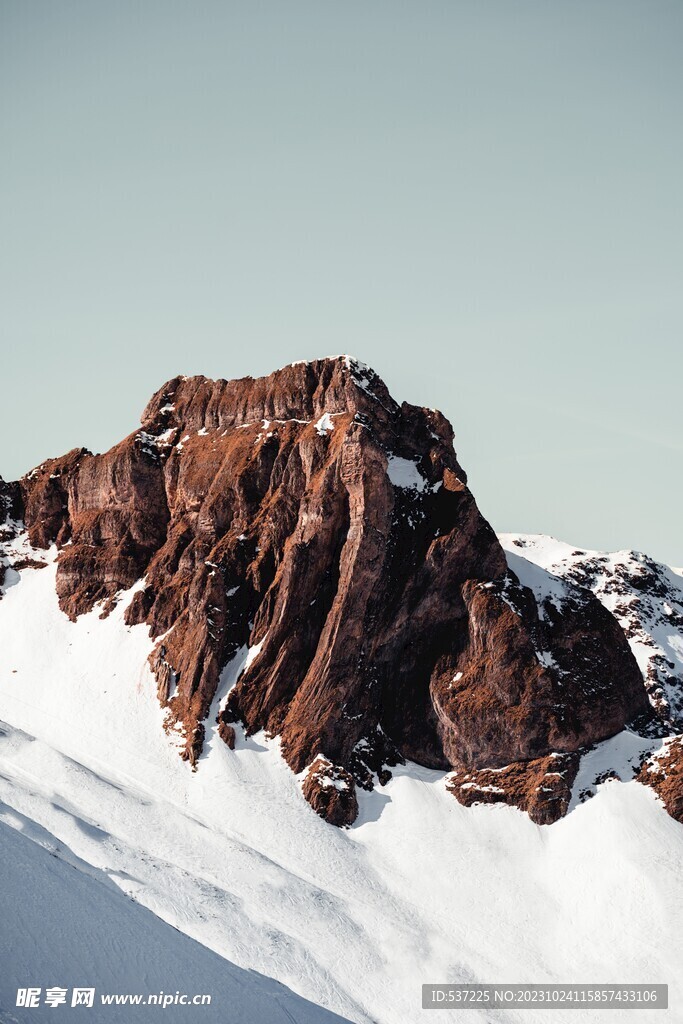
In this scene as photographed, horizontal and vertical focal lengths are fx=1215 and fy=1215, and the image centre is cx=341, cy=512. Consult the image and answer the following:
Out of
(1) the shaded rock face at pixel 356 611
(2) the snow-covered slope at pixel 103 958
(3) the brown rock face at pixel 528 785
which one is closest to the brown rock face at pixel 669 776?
(1) the shaded rock face at pixel 356 611

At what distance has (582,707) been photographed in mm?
104250

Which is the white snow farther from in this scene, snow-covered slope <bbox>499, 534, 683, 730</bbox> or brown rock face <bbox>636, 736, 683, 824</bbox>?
brown rock face <bbox>636, 736, 683, 824</bbox>

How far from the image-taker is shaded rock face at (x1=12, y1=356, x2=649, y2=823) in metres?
105

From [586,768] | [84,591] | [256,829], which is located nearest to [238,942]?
[256,829]

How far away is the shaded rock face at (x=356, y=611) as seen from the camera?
10488 cm

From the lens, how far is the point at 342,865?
97500 mm

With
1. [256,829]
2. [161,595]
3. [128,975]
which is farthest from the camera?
[161,595]

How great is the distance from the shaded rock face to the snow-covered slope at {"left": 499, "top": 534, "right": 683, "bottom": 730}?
6068mm

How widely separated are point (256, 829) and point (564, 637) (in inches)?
1253

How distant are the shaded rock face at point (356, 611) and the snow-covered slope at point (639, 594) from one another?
6068mm

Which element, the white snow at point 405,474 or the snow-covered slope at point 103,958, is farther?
the white snow at point 405,474

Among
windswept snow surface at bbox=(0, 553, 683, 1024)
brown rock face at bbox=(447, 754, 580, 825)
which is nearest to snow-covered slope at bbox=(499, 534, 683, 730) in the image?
brown rock face at bbox=(447, 754, 580, 825)

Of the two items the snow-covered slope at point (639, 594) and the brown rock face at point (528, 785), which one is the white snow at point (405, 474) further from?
the brown rock face at point (528, 785)

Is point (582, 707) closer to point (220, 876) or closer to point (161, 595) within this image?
point (220, 876)
